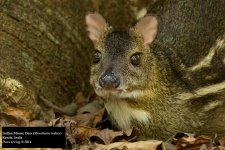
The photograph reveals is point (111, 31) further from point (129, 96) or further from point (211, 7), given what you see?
point (211, 7)

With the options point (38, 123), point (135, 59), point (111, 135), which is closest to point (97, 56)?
point (135, 59)

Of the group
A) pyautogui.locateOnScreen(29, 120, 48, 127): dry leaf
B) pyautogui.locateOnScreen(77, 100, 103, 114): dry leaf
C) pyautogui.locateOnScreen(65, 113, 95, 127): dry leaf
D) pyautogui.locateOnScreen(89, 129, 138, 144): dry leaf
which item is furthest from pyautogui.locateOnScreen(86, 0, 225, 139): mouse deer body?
pyautogui.locateOnScreen(77, 100, 103, 114): dry leaf

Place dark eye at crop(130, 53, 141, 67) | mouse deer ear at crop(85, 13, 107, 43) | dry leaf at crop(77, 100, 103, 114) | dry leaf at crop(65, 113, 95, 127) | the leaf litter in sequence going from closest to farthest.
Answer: the leaf litter < dark eye at crop(130, 53, 141, 67) < mouse deer ear at crop(85, 13, 107, 43) < dry leaf at crop(65, 113, 95, 127) < dry leaf at crop(77, 100, 103, 114)

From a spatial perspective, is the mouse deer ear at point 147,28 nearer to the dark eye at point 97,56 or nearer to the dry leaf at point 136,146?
the dark eye at point 97,56

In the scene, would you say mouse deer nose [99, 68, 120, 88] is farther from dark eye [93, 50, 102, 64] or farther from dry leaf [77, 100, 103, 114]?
dry leaf [77, 100, 103, 114]

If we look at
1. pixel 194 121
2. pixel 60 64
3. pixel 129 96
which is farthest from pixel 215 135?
pixel 60 64

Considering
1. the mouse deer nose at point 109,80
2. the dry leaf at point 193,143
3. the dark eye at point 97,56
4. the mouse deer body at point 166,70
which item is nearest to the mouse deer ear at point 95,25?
the mouse deer body at point 166,70
